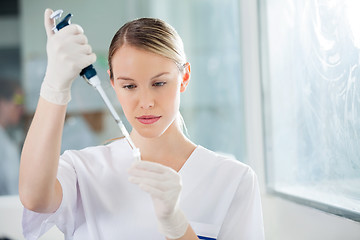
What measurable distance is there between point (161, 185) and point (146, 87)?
9.7 inches

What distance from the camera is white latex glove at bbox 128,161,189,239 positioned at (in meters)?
0.80

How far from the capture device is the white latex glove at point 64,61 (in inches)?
31.6

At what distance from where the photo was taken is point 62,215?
3.43ft

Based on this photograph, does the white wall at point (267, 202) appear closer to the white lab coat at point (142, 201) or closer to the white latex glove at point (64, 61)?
the white lab coat at point (142, 201)

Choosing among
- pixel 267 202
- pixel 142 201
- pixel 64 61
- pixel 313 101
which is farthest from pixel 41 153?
pixel 267 202

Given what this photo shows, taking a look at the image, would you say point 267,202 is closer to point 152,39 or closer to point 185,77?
point 185,77

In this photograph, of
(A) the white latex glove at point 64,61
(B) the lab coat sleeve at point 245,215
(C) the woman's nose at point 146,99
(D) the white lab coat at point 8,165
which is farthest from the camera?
(D) the white lab coat at point 8,165

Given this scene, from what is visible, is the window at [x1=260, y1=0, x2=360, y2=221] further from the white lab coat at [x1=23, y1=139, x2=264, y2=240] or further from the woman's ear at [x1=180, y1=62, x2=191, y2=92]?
the woman's ear at [x1=180, y1=62, x2=191, y2=92]

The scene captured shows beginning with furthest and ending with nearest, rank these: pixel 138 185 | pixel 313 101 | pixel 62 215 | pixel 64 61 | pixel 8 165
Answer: pixel 8 165, pixel 313 101, pixel 62 215, pixel 138 185, pixel 64 61

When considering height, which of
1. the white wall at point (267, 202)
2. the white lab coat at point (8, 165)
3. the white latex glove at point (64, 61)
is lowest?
the white lab coat at point (8, 165)

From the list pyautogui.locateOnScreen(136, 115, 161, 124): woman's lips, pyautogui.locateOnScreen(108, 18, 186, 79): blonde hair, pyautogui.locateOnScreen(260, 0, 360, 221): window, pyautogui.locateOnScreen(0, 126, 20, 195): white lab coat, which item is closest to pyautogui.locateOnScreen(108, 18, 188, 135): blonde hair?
pyautogui.locateOnScreen(108, 18, 186, 79): blonde hair

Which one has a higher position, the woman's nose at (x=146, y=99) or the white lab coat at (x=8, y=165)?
the woman's nose at (x=146, y=99)

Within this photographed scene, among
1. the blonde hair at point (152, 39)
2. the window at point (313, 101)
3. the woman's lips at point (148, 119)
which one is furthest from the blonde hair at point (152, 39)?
the window at point (313, 101)

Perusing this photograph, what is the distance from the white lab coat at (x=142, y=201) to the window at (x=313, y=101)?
0.23 meters
